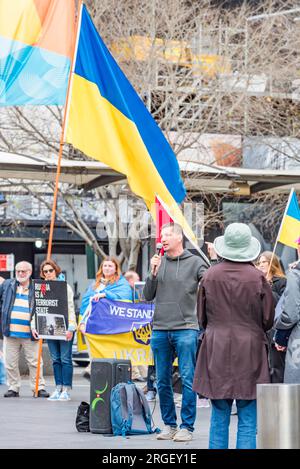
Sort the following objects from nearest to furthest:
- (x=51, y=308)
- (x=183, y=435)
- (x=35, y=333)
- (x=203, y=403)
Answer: (x=183, y=435) → (x=203, y=403) → (x=51, y=308) → (x=35, y=333)

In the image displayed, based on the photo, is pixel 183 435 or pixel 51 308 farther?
pixel 51 308

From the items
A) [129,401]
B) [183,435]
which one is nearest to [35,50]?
[129,401]

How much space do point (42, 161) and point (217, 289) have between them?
418 inches

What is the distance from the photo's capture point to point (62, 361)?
15.6m

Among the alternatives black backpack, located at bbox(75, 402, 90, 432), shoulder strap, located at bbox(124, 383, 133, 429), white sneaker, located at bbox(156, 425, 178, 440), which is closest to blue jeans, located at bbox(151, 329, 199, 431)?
white sneaker, located at bbox(156, 425, 178, 440)

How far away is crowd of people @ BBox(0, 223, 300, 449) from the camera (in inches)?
343

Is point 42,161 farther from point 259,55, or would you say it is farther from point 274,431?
point 274,431

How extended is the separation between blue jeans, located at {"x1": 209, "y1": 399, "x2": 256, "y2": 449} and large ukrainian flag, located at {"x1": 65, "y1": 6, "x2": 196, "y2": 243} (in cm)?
351

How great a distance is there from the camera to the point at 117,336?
16.1 metres

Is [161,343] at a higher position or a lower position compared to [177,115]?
lower

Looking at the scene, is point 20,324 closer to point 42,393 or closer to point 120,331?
point 42,393

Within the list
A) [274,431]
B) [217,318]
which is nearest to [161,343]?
[217,318]

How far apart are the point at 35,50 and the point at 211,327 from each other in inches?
237

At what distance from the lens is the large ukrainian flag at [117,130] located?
39.8ft
